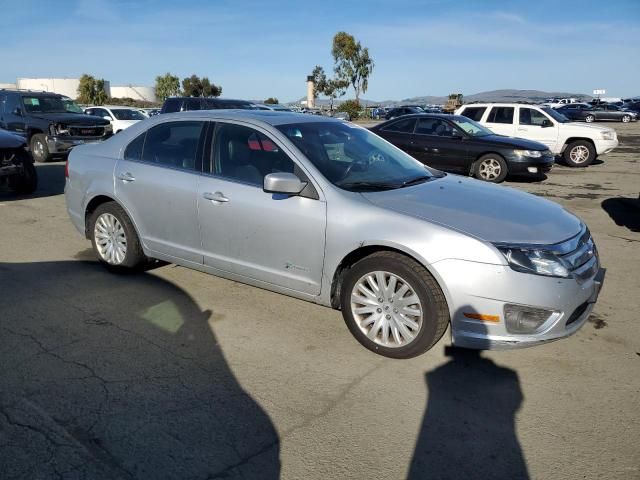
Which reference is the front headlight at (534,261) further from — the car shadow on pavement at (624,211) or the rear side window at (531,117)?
the rear side window at (531,117)

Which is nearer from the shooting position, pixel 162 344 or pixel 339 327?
pixel 162 344

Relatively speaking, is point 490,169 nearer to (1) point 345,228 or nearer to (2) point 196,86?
(1) point 345,228

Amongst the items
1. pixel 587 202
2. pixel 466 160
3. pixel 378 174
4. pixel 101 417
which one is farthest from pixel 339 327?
pixel 466 160

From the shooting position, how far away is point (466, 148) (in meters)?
11.8

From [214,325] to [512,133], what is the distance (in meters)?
12.7

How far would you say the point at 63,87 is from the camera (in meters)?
78.8

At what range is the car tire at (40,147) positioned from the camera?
14000mm

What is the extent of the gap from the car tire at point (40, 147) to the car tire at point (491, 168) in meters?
10.6

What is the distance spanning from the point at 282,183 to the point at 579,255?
2052 millimetres

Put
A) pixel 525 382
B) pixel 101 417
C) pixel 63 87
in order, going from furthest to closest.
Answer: pixel 63 87
pixel 525 382
pixel 101 417

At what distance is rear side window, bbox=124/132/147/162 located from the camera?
16.4 ft

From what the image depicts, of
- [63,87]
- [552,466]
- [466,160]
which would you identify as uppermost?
[63,87]

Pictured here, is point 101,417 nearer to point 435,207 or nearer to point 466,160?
point 435,207

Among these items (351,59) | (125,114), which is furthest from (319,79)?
(125,114)
